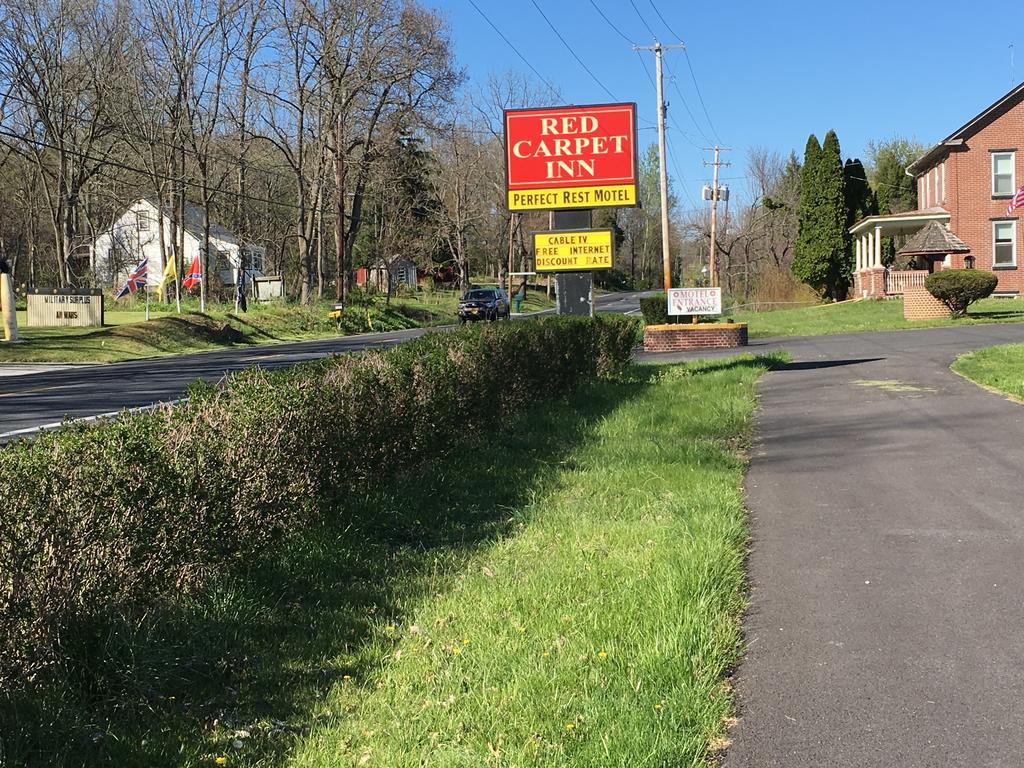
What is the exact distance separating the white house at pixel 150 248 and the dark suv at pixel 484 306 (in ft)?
77.0

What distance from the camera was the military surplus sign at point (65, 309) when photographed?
33562mm

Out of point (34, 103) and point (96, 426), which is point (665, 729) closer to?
point (96, 426)

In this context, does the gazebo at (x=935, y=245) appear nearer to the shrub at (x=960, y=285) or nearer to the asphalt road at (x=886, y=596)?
the shrub at (x=960, y=285)

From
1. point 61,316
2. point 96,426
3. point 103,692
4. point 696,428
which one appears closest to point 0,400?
point 696,428

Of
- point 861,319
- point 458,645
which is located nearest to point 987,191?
point 861,319

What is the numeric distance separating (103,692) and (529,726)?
1.69m

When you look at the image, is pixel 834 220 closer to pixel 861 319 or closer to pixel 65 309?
pixel 861 319

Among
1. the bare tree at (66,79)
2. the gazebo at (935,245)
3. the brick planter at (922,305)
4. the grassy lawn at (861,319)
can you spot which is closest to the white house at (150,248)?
the bare tree at (66,79)

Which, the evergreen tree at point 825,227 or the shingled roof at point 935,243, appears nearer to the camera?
the shingled roof at point 935,243

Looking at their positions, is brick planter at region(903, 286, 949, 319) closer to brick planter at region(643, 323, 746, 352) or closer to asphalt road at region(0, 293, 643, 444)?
brick planter at region(643, 323, 746, 352)

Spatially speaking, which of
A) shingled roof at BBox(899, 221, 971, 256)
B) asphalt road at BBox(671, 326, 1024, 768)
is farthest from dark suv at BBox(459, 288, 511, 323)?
asphalt road at BBox(671, 326, 1024, 768)

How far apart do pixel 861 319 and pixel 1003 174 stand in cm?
1225

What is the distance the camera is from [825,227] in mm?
50656

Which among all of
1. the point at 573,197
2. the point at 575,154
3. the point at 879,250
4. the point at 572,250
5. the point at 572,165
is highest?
the point at 575,154
